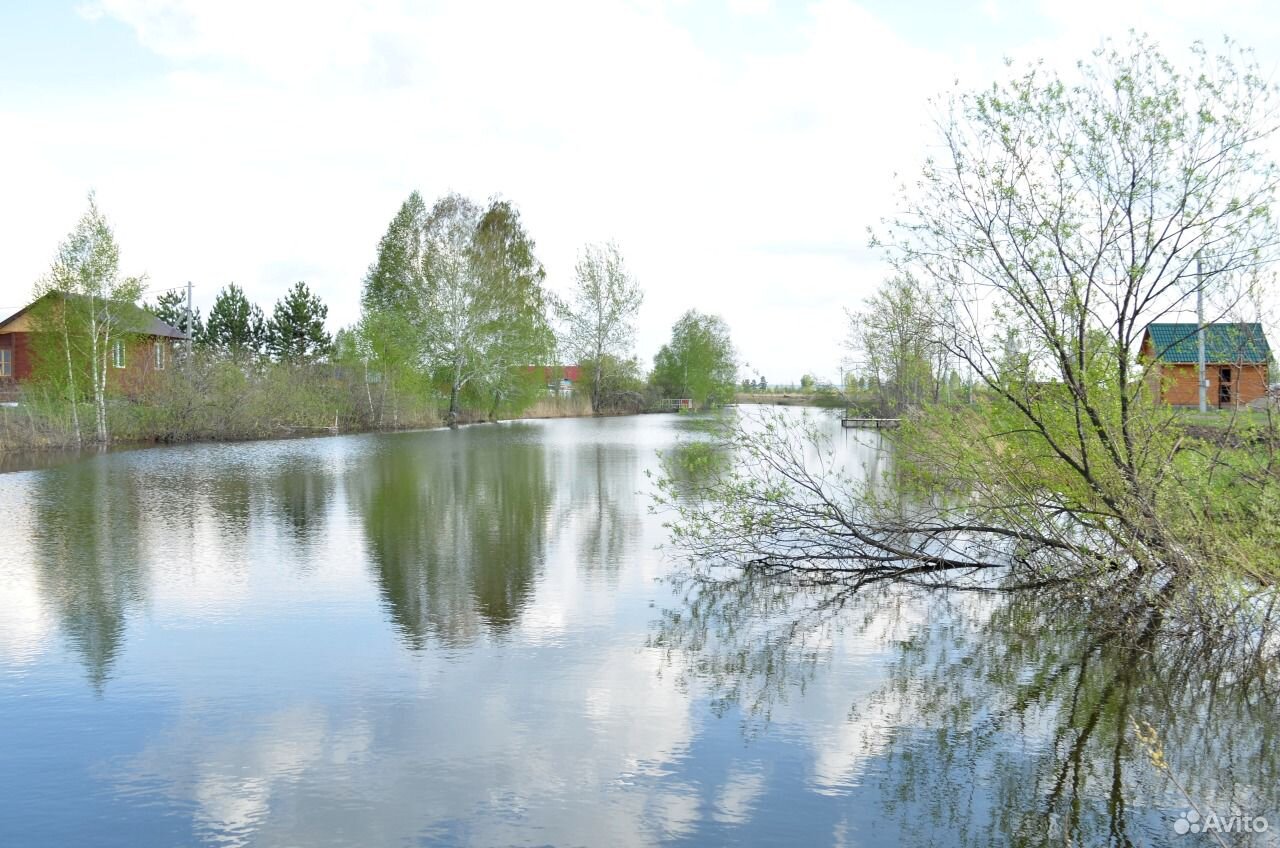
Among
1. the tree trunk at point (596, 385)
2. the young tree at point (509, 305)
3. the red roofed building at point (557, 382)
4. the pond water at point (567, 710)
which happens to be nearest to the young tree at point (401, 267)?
the young tree at point (509, 305)

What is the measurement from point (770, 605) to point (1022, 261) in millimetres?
4023

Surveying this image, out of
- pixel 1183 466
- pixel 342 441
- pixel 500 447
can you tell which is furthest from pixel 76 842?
pixel 342 441

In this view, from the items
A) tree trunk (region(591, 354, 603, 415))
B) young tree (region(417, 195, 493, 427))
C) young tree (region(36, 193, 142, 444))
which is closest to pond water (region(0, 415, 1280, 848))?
young tree (region(36, 193, 142, 444))

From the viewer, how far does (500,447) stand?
33.6 metres

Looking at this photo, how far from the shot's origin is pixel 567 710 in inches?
269

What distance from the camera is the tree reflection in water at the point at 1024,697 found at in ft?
17.8

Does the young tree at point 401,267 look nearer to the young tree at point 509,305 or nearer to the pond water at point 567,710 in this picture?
→ the young tree at point 509,305

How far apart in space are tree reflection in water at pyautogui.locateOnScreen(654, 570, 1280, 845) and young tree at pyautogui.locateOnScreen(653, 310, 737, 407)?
72.5 metres

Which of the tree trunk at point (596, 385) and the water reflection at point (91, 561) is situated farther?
the tree trunk at point (596, 385)

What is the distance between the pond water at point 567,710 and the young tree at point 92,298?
23957 mm

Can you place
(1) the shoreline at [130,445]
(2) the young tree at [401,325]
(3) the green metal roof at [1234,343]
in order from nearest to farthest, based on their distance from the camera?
(3) the green metal roof at [1234,343] → (1) the shoreline at [130,445] → (2) the young tree at [401,325]

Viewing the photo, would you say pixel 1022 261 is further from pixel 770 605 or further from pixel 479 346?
pixel 479 346

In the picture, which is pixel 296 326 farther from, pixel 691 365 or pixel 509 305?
pixel 691 365
